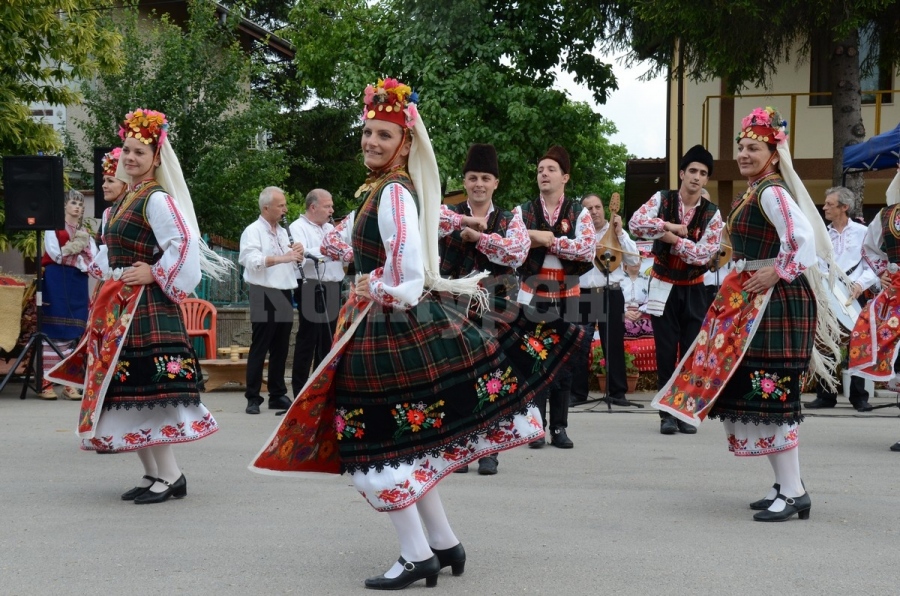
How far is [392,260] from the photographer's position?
13.0 ft

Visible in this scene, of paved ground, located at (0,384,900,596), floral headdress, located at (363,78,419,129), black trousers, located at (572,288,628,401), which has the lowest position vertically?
paved ground, located at (0,384,900,596)

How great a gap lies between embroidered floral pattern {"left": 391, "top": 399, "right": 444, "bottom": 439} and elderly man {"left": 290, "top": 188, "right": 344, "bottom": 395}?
563 centimetres

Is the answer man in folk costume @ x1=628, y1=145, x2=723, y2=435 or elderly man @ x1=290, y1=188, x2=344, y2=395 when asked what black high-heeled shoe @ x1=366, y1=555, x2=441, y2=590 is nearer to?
man in folk costume @ x1=628, y1=145, x2=723, y2=435

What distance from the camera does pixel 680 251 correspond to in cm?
759

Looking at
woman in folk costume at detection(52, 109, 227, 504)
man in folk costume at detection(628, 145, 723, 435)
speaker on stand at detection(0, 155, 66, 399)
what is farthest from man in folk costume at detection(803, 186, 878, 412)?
speaker on stand at detection(0, 155, 66, 399)

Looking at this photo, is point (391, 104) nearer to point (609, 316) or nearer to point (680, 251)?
point (680, 251)

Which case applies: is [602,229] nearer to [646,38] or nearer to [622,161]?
[646,38]

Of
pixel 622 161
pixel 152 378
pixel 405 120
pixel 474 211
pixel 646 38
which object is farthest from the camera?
pixel 622 161

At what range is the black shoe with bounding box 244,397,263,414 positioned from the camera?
9328 mm

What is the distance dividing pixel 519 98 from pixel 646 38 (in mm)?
2456

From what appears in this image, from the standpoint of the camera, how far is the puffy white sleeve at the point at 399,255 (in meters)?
3.92

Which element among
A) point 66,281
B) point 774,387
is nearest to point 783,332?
point 774,387

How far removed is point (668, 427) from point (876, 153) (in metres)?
5.10

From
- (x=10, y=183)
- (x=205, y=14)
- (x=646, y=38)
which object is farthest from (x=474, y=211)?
(x=205, y=14)
